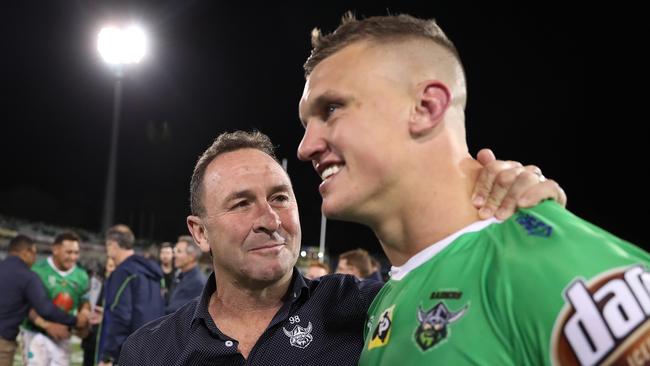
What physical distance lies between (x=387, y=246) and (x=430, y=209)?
20 centimetres

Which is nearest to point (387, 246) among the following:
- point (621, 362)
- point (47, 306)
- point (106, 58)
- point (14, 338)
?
point (621, 362)

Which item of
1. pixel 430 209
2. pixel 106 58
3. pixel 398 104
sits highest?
pixel 106 58

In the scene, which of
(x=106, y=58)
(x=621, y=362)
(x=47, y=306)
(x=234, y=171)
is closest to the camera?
(x=621, y=362)

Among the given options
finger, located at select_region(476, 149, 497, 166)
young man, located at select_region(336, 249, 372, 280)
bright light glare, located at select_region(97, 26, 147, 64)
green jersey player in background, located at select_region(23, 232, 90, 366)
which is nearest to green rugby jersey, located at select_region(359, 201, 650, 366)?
finger, located at select_region(476, 149, 497, 166)

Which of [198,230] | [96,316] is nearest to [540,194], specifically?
[198,230]

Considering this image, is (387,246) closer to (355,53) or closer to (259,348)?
(355,53)

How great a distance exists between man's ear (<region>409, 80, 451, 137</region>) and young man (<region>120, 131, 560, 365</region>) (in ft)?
3.55

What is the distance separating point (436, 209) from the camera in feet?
4.96

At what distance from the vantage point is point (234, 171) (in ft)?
8.75

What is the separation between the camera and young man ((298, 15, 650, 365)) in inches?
43.0

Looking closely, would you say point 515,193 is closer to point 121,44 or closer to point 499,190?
point 499,190

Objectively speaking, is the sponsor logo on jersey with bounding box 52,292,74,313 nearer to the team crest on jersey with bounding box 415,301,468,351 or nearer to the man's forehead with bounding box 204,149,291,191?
the man's forehead with bounding box 204,149,291,191

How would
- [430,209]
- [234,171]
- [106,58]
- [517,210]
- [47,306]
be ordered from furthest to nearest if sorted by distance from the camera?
[106,58], [47,306], [234,171], [430,209], [517,210]

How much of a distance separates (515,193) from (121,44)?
35.6 ft
